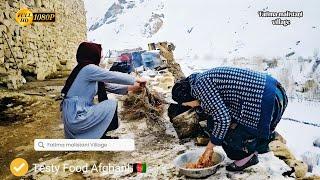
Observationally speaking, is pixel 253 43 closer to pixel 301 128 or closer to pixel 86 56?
pixel 301 128

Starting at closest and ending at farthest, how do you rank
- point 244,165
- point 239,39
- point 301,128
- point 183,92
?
point 244,165 → point 183,92 → point 301,128 → point 239,39

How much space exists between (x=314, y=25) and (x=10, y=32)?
3419 mm

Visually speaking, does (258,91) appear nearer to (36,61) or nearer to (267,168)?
(267,168)

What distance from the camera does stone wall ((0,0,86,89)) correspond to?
4395mm

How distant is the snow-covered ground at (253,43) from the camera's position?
159 inches

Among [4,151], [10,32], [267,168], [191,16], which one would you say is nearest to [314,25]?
[191,16]

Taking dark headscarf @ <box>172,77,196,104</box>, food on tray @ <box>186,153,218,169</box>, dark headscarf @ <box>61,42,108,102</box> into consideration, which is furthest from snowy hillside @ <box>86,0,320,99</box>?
food on tray @ <box>186,153,218,169</box>

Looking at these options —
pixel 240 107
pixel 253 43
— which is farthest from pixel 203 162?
pixel 253 43

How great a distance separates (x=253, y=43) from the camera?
5.43 meters

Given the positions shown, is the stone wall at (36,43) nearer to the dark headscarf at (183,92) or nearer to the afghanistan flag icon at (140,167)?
the afghanistan flag icon at (140,167)

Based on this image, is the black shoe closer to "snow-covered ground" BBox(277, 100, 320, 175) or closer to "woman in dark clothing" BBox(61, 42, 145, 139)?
"woman in dark clothing" BBox(61, 42, 145, 139)

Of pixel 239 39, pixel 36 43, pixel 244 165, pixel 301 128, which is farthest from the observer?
pixel 239 39
